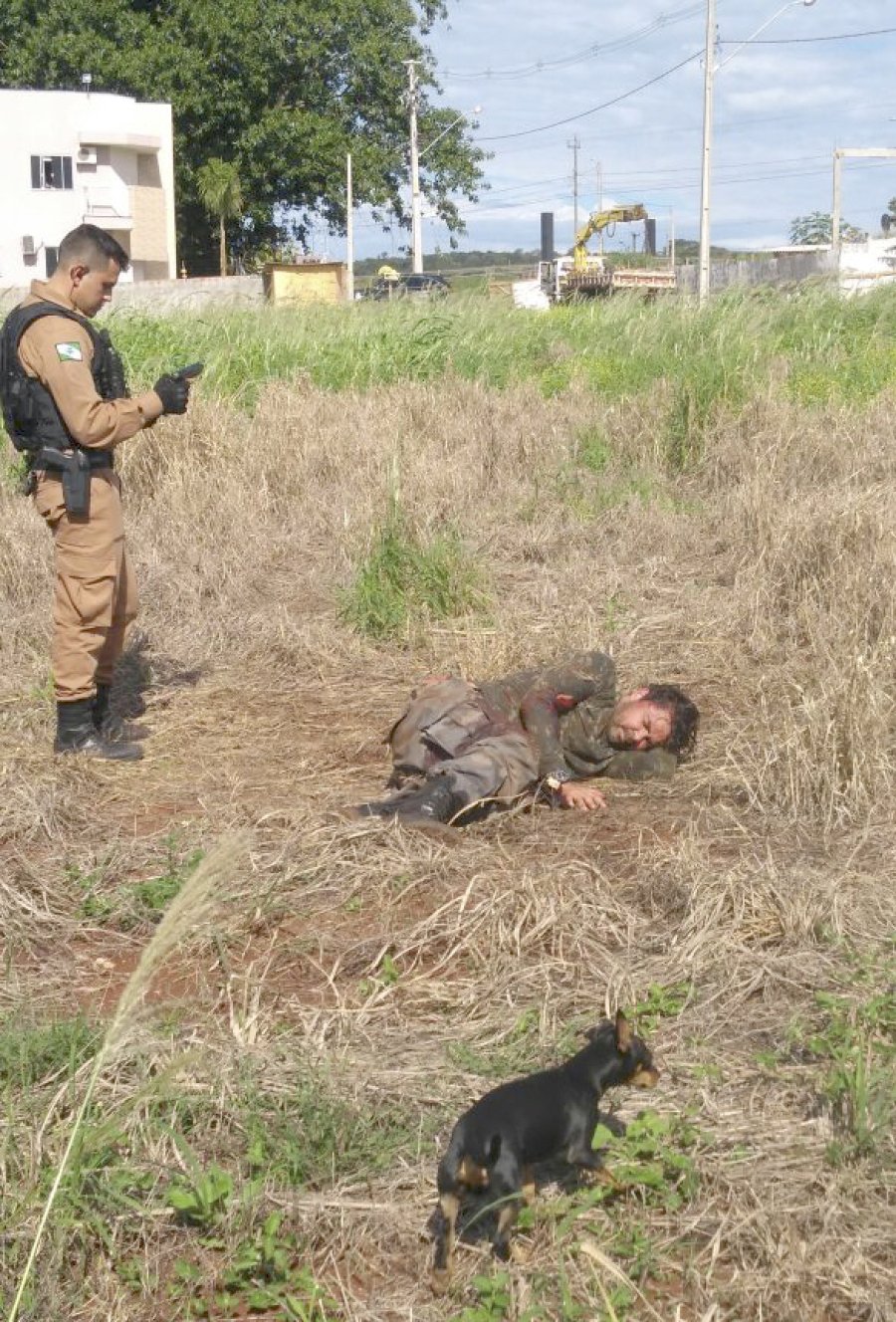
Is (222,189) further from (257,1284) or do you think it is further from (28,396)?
→ (257,1284)

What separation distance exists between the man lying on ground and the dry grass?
0.41 feet

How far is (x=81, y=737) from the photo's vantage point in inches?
201

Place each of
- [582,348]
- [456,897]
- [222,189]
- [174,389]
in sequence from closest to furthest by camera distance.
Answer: [456,897] < [174,389] < [582,348] < [222,189]

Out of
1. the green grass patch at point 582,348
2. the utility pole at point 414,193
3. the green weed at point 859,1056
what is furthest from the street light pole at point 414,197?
the green weed at point 859,1056

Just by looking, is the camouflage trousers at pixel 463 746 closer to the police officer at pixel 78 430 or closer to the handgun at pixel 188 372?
the police officer at pixel 78 430

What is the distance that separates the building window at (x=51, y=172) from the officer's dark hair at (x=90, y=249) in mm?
38831

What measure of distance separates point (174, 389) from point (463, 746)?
1.61 metres

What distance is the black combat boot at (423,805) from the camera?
4309mm

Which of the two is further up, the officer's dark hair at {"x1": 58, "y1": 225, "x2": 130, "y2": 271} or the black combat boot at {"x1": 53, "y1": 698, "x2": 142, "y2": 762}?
the officer's dark hair at {"x1": 58, "y1": 225, "x2": 130, "y2": 271}

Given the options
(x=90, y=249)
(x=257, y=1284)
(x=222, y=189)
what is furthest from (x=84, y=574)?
(x=222, y=189)

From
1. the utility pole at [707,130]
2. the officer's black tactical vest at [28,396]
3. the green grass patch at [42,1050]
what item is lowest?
the green grass patch at [42,1050]

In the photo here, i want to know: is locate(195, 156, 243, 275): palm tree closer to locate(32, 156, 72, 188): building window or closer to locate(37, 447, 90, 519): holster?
locate(32, 156, 72, 188): building window

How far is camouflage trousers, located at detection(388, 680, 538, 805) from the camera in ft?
14.9

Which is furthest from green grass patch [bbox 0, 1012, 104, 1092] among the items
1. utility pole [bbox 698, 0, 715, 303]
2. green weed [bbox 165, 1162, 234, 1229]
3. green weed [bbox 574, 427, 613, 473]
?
utility pole [bbox 698, 0, 715, 303]
